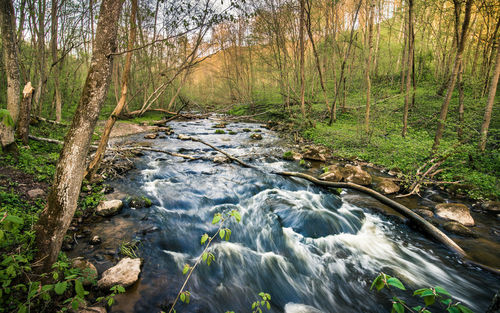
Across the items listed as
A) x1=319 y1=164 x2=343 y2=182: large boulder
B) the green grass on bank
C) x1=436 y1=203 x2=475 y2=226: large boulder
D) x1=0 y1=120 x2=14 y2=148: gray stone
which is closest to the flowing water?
x1=319 y1=164 x2=343 y2=182: large boulder

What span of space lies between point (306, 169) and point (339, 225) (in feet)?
11.7

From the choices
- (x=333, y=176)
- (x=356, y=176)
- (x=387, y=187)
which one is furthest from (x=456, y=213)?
(x=333, y=176)

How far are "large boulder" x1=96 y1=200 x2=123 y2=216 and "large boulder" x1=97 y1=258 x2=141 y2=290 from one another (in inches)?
68.8

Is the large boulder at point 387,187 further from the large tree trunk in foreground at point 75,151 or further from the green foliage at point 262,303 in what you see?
the large tree trunk in foreground at point 75,151

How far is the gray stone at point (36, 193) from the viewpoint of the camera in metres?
4.34

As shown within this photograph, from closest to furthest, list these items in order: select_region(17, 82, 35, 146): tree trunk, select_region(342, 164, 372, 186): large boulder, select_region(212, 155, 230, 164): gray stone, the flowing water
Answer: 1. the flowing water
2. select_region(17, 82, 35, 146): tree trunk
3. select_region(342, 164, 372, 186): large boulder
4. select_region(212, 155, 230, 164): gray stone

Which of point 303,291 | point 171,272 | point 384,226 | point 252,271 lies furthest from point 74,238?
point 384,226

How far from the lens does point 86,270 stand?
2.85 meters

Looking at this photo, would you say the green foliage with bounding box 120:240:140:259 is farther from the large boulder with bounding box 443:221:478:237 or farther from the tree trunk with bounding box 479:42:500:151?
the tree trunk with bounding box 479:42:500:151

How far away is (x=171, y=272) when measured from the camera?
3756 millimetres

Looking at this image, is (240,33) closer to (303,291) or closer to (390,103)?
(390,103)

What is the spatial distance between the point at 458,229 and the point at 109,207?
7.79m

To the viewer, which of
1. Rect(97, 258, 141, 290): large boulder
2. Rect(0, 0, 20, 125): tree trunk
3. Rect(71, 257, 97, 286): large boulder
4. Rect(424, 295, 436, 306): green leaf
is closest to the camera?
Rect(424, 295, 436, 306): green leaf

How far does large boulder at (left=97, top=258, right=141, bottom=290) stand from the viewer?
3061 millimetres
